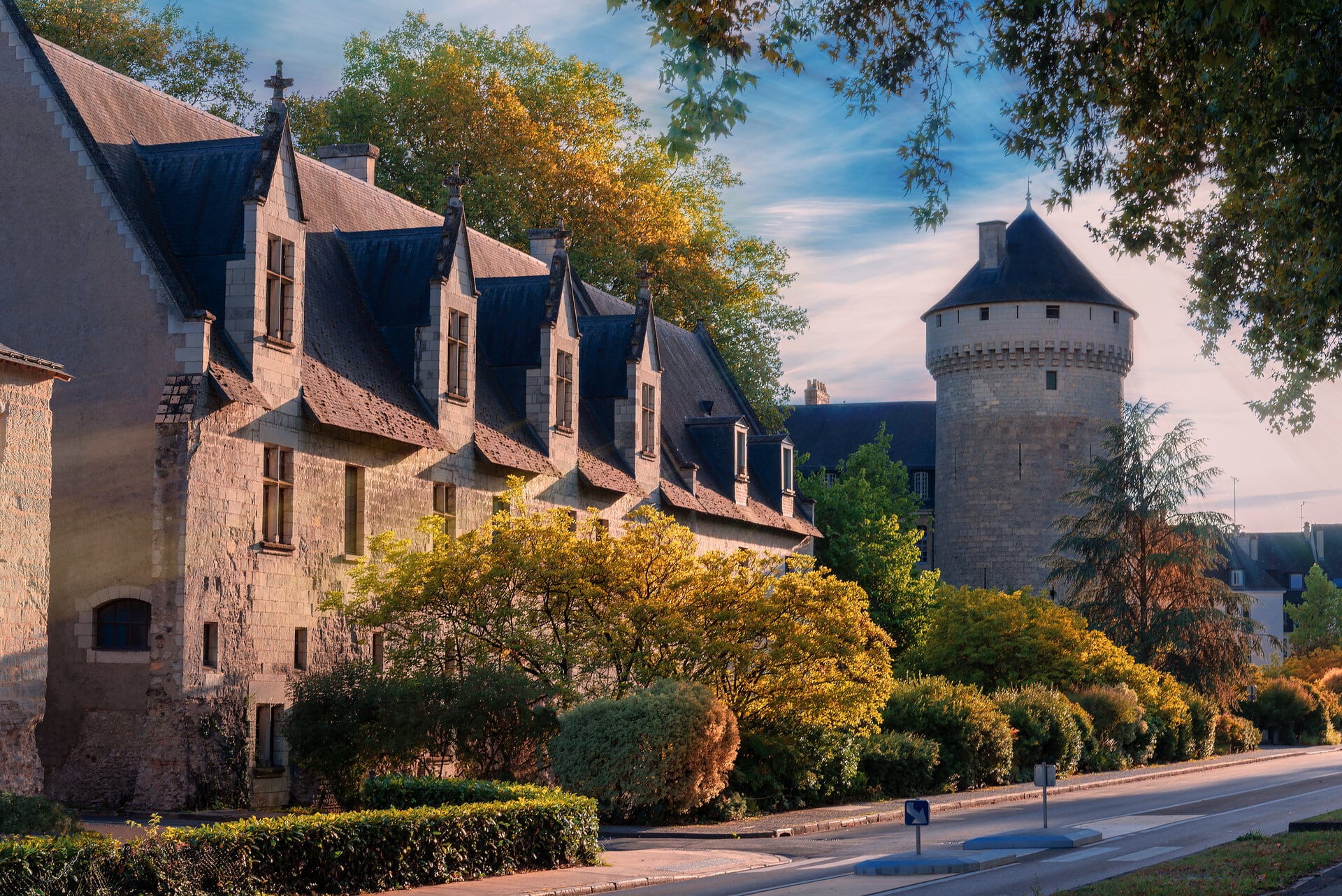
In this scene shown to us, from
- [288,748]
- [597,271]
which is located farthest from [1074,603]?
[288,748]

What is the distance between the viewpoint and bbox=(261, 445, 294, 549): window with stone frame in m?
25.7

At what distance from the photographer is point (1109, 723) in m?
45.5

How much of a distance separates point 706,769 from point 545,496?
31.2ft

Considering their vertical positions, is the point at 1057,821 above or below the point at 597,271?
below

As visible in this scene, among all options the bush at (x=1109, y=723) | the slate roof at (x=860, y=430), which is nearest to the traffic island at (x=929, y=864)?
the bush at (x=1109, y=723)

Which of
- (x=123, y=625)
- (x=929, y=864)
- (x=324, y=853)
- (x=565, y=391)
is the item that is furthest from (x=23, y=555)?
(x=565, y=391)

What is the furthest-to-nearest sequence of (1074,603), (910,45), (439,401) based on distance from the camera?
(1074,603) < (439,401) < (910,45)

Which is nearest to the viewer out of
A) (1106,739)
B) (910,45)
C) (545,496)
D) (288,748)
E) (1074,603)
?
Result: (910,45)

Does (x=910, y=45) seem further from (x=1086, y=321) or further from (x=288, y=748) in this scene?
(x=1086, y=321)

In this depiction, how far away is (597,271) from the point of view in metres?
50.3

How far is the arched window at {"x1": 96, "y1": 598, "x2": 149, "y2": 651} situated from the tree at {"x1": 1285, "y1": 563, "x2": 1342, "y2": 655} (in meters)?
84.1

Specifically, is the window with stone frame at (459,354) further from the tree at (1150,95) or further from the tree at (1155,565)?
the tree at (1155,565)

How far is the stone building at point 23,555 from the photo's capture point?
20.9 meters

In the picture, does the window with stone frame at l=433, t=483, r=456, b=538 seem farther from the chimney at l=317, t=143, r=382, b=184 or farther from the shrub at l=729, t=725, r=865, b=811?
the chimney at l=317, t=143, r=382, b=184
